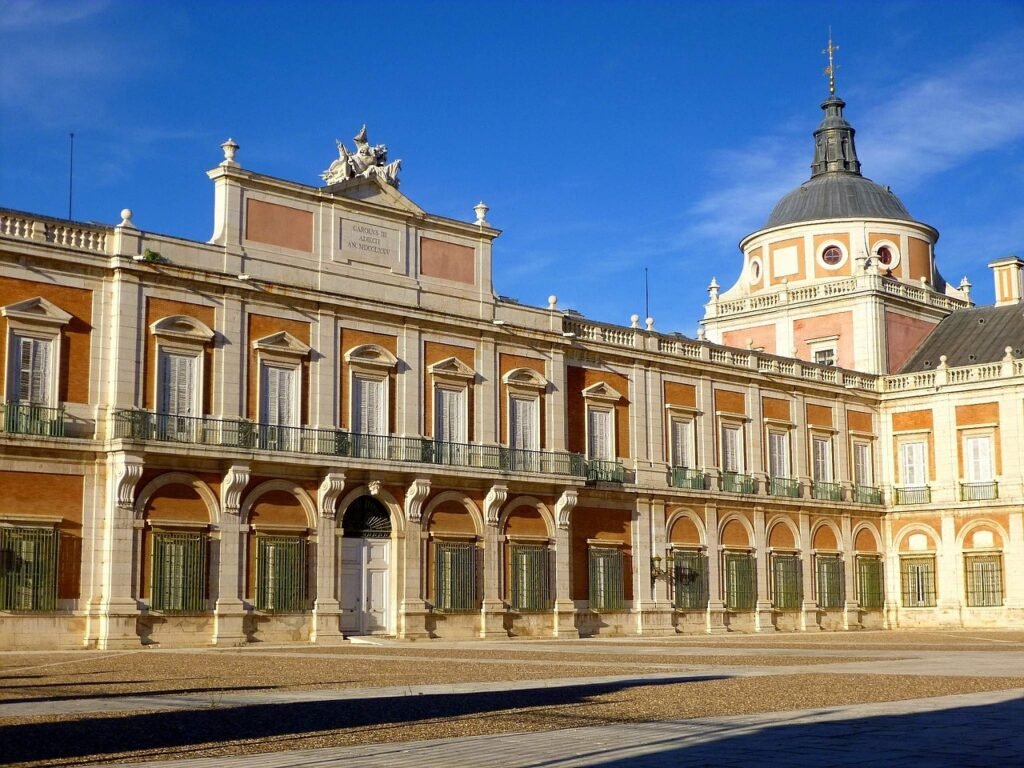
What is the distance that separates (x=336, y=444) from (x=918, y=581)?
23393 mm

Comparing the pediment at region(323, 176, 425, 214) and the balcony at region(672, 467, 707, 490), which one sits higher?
the pediment at region(323, 176, 425, 214)

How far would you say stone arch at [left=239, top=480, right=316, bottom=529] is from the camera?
30.5 meters

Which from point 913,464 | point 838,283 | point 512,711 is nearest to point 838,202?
point 838,283

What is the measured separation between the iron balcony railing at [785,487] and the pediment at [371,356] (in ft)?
50.0

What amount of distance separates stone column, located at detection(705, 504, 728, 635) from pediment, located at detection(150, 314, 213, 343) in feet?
56.1

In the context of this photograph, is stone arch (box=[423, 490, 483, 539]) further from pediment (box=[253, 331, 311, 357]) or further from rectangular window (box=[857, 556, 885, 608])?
rectangular window (box=[857, 556, 885, 608])

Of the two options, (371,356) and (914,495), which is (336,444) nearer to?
(371,356)

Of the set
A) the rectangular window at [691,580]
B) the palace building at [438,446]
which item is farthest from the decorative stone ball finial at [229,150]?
the rectangular window at [691,580]

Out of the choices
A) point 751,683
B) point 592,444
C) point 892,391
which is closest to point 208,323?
point 592,444

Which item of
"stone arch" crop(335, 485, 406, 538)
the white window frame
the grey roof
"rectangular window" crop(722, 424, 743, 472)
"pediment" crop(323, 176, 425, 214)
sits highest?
"pediment" crop(323, 176, 425, 214)

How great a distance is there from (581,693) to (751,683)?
250 centimetres

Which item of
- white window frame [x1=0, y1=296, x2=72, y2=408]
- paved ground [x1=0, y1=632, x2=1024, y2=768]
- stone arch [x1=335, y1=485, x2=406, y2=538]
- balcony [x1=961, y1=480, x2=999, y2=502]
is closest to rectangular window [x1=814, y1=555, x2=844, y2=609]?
balcony [x1=961, y1=480, x2=999, y2=502]

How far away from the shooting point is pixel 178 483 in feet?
96.5

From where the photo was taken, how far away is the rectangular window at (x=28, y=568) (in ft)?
88.6
